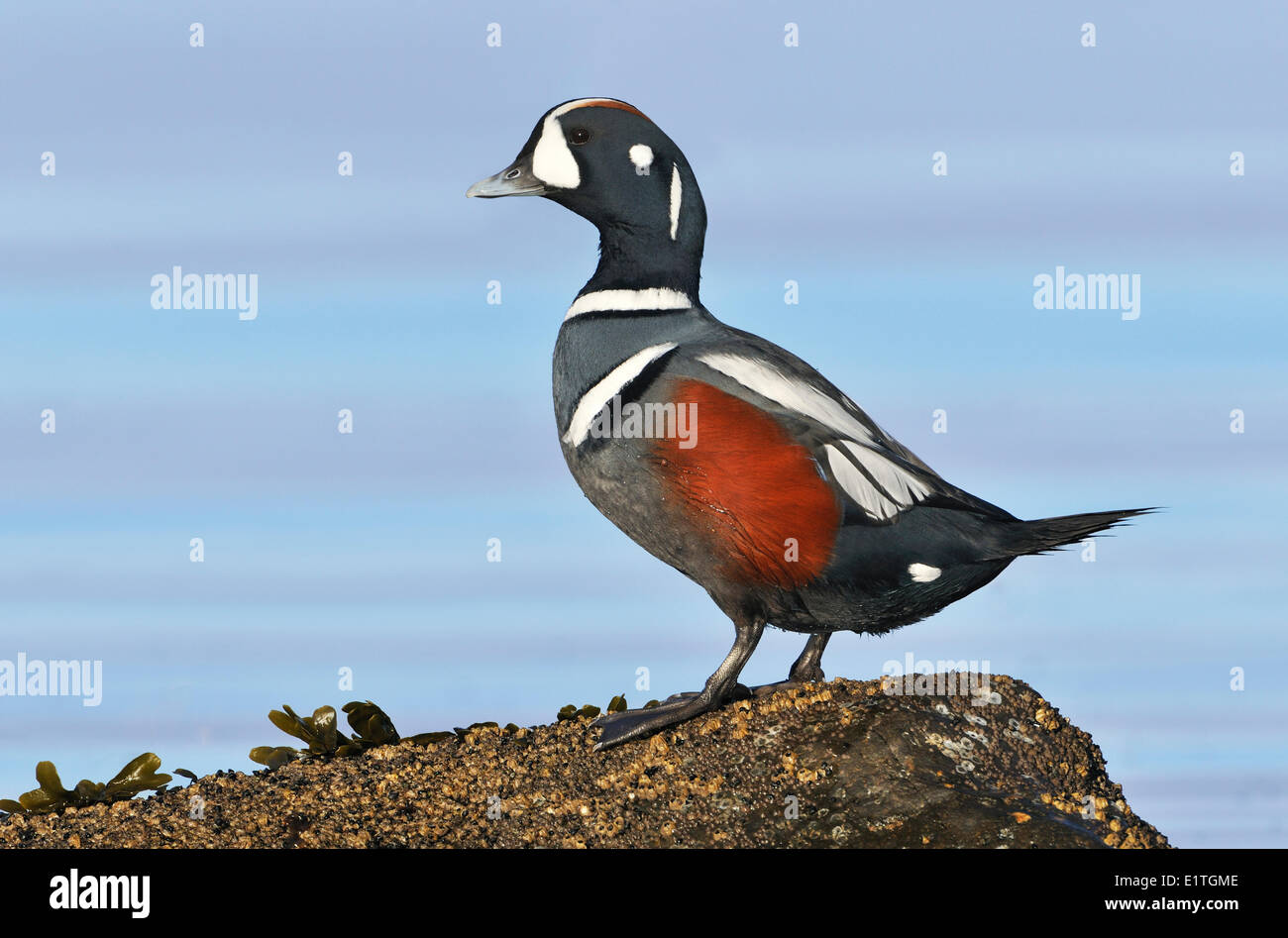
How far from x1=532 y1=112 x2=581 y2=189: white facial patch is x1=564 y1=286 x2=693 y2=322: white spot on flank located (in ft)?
1.96

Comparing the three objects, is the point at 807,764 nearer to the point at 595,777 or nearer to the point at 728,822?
the point at 728,822

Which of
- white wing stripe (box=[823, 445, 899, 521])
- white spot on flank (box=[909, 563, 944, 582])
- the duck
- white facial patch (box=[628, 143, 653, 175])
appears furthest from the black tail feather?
white facial patch (box=[628, 143, 653, 175])

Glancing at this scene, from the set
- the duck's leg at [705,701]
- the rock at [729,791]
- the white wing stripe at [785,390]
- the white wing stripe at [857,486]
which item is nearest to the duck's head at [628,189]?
the white wing stripe at [785,390]

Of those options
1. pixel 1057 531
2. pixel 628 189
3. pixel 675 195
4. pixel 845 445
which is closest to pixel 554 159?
pixel 628 189

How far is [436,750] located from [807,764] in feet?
6.53

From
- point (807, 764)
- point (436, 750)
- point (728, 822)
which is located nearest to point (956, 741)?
point (807, 764)

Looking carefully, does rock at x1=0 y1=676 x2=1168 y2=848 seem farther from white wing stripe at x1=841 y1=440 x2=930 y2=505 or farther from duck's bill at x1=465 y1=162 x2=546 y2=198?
duck's bill at x1=465 y1=162 x2=546 y2=198

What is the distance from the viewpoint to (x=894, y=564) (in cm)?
563

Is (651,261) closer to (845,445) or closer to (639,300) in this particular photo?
(639,300)

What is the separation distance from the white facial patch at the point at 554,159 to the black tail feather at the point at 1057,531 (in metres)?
2.73

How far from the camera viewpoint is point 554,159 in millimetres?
6312

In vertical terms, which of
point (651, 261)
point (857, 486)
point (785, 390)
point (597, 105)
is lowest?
point (857, 486)

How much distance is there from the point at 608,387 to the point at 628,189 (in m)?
1.04
